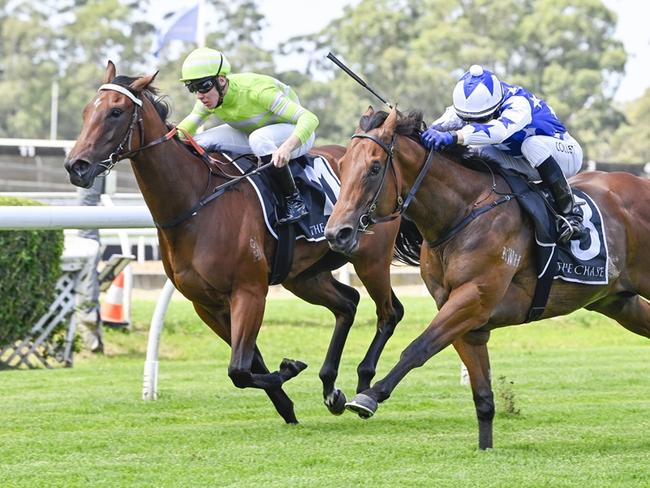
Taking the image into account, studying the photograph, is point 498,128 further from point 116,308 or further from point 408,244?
point 116,308

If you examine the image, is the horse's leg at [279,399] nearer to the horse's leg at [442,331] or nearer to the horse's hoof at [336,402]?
the horse's hoof at [336,402]

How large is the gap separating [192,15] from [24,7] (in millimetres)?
58067

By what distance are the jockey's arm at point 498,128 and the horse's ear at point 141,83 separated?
1.80 metres

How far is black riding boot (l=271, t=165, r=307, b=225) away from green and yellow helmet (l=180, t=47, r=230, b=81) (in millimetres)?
707

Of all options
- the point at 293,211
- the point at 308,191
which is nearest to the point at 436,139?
the point at 293,211

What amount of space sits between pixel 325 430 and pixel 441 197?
1800mm

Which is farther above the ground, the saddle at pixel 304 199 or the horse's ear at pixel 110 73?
the horse's ear at pixel 110 73

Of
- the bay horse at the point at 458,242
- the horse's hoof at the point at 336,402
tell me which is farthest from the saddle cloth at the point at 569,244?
the horse's hoof at the point at 336,402

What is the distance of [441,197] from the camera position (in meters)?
6.64

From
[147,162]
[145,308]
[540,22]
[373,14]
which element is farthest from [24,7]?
[147,162]

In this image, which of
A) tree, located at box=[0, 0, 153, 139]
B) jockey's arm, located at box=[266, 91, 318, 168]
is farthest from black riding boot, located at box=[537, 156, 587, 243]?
tree, located at box=[0, 0, 153, 139]

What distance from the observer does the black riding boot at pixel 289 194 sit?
7879mm

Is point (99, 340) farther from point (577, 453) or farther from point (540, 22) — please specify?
point (540, 22)

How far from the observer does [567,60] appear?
61844mm
